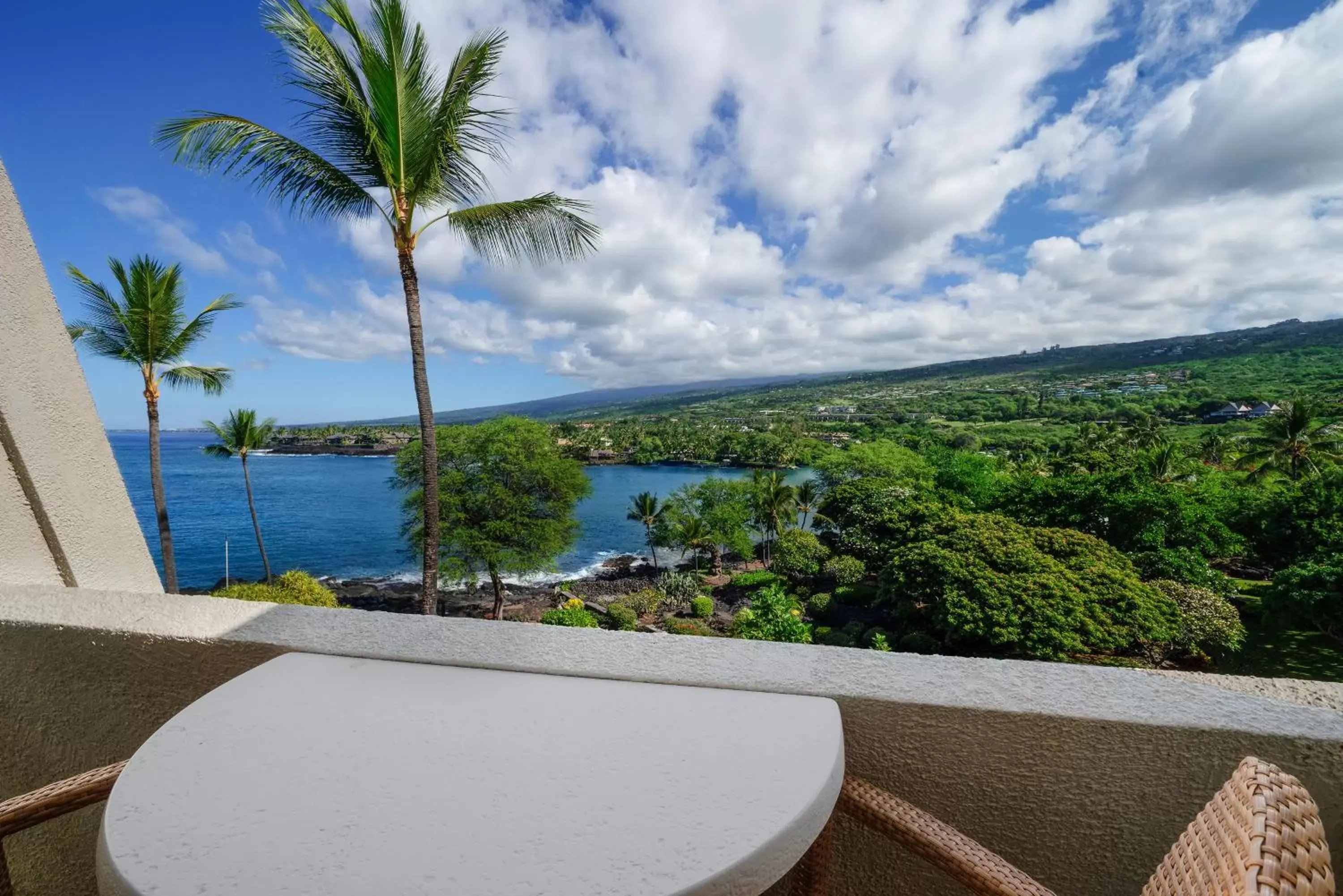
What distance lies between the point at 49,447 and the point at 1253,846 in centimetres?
278

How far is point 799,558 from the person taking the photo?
2405 cm

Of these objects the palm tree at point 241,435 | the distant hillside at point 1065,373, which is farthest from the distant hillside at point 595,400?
the palm tree at point 241,435

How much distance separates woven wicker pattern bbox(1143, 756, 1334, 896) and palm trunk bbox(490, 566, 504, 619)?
20.9m

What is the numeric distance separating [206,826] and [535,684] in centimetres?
49

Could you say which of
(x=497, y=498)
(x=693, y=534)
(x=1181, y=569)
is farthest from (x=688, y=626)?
(x=1181, y=569)

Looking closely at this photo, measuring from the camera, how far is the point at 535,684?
1054 mm

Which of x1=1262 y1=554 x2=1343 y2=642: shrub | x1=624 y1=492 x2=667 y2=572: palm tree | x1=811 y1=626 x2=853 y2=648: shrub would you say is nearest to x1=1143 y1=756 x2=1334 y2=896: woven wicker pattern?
x1=811 y1=626 x2=853 y2=648: shrub

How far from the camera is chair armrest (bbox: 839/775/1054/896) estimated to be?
0.80 metres

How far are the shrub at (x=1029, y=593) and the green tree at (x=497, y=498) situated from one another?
1200cm

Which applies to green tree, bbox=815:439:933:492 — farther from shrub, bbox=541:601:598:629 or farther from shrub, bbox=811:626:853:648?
shrub, bbox=541:601:598:629

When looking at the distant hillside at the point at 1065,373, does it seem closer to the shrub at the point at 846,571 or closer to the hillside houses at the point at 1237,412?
the hillside houses at the point at 1237,412

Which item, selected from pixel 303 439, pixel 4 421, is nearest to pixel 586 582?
pixel 4 421

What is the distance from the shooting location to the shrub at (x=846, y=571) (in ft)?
73.7

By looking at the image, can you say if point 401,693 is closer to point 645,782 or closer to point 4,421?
point 645,782
